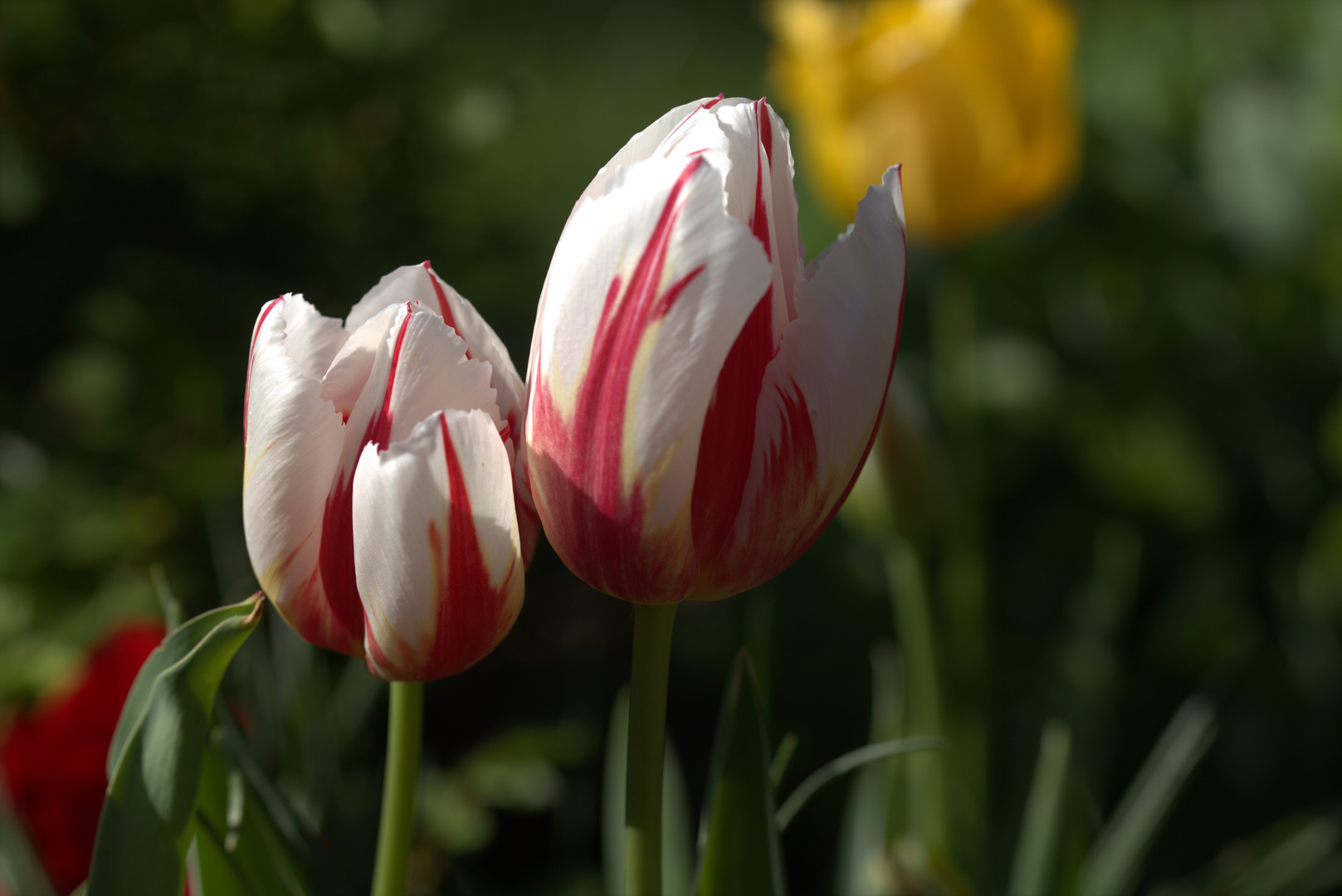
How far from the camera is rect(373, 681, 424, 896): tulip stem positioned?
12.7 inches

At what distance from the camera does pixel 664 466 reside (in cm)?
26

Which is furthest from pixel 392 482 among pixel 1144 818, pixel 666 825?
pixel 1144 818

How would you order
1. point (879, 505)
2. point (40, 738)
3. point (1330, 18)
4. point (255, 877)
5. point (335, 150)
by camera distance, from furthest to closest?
point (1330, 18) → point (335, 150) → point (879, 505) → point (40, 738) → point (255, 877)

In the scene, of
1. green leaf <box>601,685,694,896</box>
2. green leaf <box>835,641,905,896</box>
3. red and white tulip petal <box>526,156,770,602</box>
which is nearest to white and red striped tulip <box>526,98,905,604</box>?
red and white tulip petal <box>526,156,770,602</box>

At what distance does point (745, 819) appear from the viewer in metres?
0.36

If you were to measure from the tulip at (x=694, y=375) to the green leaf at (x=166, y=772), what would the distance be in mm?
102

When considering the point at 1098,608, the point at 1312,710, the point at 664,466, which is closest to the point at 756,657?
the point at 664,466

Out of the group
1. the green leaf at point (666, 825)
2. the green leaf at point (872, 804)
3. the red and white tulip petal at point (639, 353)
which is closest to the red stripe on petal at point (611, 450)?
the red and white tulip petal at point (639, 353)

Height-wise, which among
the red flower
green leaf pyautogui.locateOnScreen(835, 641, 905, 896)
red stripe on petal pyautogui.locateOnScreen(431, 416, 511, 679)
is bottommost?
green leaf pyautogui.locateOnScreen(835, 641, 905, 896)

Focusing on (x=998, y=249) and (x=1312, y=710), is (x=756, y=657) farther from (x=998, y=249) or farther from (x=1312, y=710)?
(x=998, y=249)

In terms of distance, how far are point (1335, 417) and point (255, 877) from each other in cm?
103

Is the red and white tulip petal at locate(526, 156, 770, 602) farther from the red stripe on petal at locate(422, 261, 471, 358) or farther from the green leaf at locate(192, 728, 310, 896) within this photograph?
the green leaf at locate(192, 728, 310, 896)

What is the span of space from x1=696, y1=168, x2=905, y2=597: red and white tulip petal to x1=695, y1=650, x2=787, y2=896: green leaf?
84 mm

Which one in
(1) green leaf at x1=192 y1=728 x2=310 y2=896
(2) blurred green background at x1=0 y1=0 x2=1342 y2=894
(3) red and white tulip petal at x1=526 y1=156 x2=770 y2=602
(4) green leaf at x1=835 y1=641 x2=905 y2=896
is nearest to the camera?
(3) red and white tulip petal at x1=526 y1=156 x2=770 y2=602
